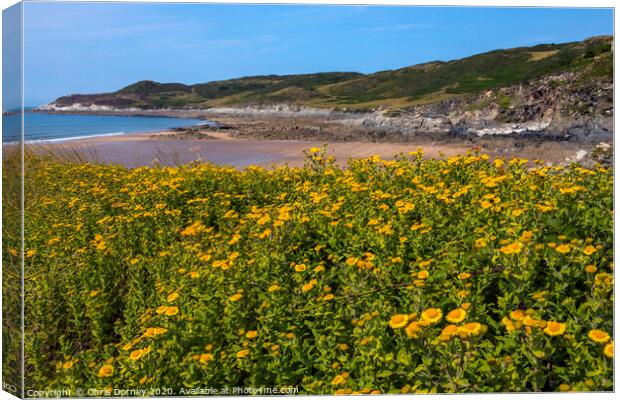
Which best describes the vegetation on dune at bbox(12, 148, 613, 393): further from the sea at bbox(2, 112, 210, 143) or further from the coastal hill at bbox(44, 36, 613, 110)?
the coastal hill at bbox(44, 36, 613, 110)

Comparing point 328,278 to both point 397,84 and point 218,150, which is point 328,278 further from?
point 218,150

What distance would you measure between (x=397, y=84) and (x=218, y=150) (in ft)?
6.09

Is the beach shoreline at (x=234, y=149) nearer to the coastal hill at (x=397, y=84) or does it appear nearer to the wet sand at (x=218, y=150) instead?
the wet sand at (x=218, y=150)

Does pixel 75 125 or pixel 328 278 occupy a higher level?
pixel 75 125

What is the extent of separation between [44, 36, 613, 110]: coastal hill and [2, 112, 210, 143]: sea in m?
0.14

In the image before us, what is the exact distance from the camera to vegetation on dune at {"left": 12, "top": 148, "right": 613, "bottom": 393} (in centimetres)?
321

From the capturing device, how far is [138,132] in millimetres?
5191

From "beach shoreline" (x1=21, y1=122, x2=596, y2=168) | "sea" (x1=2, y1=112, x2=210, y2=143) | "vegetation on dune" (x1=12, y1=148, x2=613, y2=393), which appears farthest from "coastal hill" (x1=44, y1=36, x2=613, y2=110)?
"vegetation on dune" (x1=12, y1=148, x2=613, y2=393)

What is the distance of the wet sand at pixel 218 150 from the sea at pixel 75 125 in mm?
Result: 104

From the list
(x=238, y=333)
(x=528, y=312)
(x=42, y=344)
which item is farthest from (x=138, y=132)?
(x=528, y=312)

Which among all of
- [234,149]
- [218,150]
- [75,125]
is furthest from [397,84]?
[75,125]

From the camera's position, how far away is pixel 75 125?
473cm

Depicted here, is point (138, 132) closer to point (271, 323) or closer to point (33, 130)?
point (33, 130)

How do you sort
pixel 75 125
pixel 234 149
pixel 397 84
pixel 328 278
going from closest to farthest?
pixel 328 278, pixel 75 125, pixel 397 84, pixel 234 149
